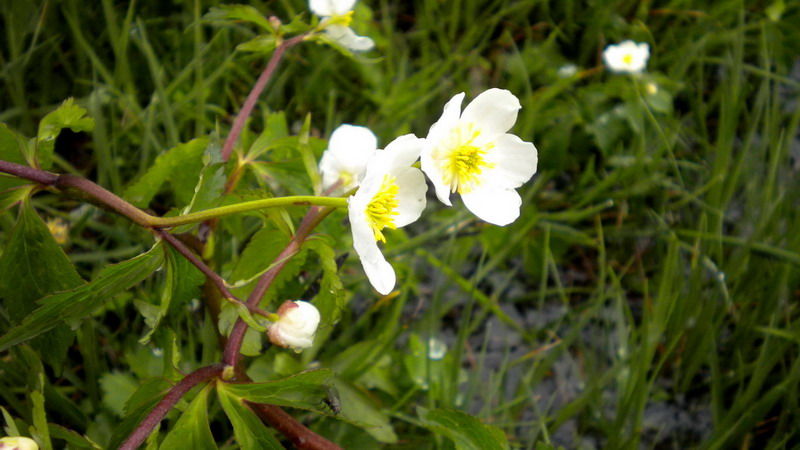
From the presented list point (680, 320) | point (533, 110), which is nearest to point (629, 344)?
point (680, 320)

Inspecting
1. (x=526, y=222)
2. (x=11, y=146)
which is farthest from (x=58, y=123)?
(x=526, y=222)

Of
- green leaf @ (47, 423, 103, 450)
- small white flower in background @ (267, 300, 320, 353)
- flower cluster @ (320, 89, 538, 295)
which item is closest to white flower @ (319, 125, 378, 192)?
flower cluster @ (320, 89, 538, 295)

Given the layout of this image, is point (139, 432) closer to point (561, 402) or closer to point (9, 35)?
point (561, 402)

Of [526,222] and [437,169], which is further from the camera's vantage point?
[526,222]

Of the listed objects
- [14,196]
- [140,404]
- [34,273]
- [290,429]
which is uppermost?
[14,196]

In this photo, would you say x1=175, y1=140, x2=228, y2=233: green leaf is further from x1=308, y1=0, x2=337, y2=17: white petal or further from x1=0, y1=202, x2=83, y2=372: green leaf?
x1=308, y1=0, x2=337, y2=17: white petal

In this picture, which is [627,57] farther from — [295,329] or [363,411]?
[295,329]
